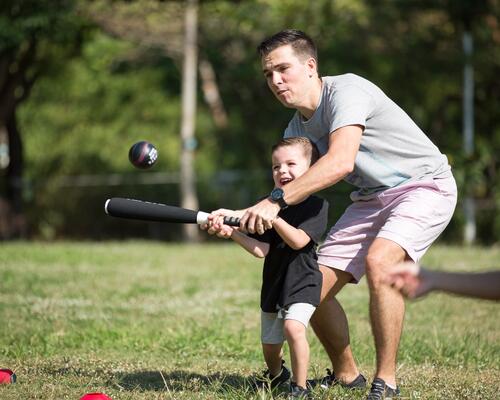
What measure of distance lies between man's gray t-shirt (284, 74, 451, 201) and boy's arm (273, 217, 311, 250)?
0.54 m

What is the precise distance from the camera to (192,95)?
2200 centimetres

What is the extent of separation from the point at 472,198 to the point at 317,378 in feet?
46.9

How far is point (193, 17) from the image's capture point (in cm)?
2164

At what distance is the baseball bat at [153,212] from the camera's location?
223 inches

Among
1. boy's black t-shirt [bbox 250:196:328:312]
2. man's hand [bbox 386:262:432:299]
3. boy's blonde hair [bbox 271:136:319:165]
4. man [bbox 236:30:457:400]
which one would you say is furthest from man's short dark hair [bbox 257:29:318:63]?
man's hand [bbox 386:262:432:299]

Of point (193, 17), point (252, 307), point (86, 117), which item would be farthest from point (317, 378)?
point (86, 117)

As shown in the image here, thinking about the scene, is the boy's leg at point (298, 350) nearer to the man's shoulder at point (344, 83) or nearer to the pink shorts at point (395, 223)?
the pink shorts at point (395, 223)

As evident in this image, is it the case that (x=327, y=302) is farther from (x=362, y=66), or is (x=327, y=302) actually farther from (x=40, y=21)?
(x=362, y=66)

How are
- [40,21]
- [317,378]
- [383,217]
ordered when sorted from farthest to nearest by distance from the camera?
[40,21] < [317,378] < [383,217]

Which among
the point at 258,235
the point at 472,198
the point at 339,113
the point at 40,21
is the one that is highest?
the point at 40,21

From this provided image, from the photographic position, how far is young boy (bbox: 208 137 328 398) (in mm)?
5801

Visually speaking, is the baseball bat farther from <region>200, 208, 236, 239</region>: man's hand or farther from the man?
the man

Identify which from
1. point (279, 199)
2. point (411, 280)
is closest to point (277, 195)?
point (279, 199)

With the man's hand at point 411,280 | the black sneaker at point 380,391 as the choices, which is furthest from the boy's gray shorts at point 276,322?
the man's hand at point 411,280
